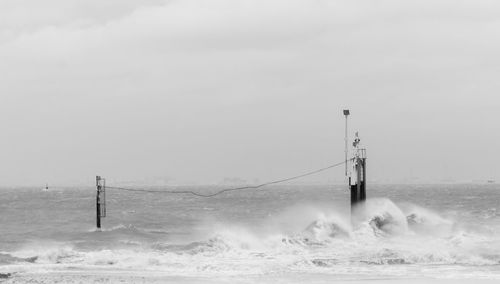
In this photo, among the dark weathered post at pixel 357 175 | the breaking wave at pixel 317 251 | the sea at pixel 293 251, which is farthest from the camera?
the dark weathered post at pixel 357 175

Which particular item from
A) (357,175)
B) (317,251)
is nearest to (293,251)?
(317,251)

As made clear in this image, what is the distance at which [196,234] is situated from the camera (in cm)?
3831

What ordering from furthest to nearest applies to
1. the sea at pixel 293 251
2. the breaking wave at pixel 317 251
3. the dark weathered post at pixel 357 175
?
the dark weathered post at pixel 357 175
the breaking wave at pixel 317 251
the sea at pixel 293 251

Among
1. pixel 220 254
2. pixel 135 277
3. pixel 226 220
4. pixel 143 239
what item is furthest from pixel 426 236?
pixel 226 220

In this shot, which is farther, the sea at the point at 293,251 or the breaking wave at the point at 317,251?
the breaking wave at the point at 317,251

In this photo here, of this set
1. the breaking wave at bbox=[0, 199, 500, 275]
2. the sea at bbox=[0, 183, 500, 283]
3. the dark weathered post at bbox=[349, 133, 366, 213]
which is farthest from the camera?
the dark weathered post at bbox=[349, 133, 366, 213]

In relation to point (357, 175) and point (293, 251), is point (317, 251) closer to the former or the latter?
point (293, 251)

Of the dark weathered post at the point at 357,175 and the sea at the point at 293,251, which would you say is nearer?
the sea at the point at 293,251

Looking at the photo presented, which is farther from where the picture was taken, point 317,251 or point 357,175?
point 357,175

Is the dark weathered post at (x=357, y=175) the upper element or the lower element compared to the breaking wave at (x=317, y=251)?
upper

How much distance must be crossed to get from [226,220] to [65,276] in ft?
117

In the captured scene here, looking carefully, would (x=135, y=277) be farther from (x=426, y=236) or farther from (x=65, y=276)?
(x=426, y=236)

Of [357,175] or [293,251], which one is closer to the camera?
[293,251]

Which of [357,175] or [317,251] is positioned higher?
[357,175]
